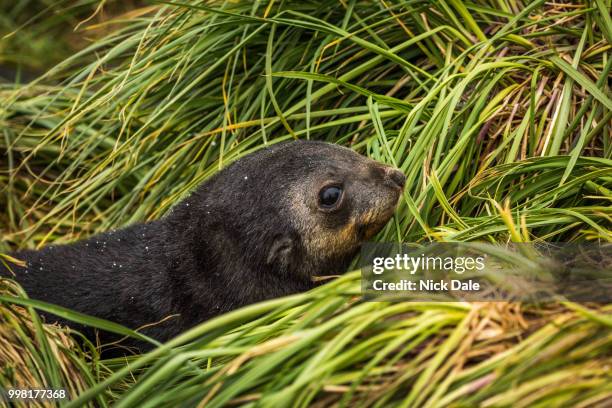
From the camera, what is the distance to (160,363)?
10.9 ft

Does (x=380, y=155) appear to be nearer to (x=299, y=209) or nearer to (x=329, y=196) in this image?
(x=329, y=196)

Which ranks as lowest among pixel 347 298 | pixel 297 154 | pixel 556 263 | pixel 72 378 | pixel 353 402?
pixel 72 378

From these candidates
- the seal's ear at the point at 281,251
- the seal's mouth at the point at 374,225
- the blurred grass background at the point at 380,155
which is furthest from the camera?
the seal's mouth at the point at 374,225

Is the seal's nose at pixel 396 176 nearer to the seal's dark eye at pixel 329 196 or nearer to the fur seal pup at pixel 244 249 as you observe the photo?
the fur seal pup at pixel 244 249

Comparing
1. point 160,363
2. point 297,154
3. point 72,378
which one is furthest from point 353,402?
point 297,154

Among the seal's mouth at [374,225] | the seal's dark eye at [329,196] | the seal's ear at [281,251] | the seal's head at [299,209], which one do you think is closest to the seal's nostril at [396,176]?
the seal's head at [299,209]

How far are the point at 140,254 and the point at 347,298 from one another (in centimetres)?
185

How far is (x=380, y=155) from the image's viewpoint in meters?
5.22

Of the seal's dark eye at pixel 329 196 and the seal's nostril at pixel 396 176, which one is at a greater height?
the seal's nostril at pixel 396 176

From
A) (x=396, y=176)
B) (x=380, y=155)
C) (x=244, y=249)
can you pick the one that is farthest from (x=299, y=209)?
(x=380, y=155)

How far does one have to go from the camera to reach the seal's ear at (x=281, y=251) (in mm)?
4664

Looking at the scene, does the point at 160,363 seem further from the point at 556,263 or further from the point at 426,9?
the point at 426,9

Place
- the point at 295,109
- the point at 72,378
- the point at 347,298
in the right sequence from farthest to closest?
the point at 295,109
the point at 72,378
the point at 347,298

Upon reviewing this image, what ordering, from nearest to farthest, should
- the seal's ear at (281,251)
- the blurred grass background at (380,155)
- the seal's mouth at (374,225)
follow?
the blurred grass background at (380,155) → the seal's ear at (281,251) → the seal's mouth at (374,225)
